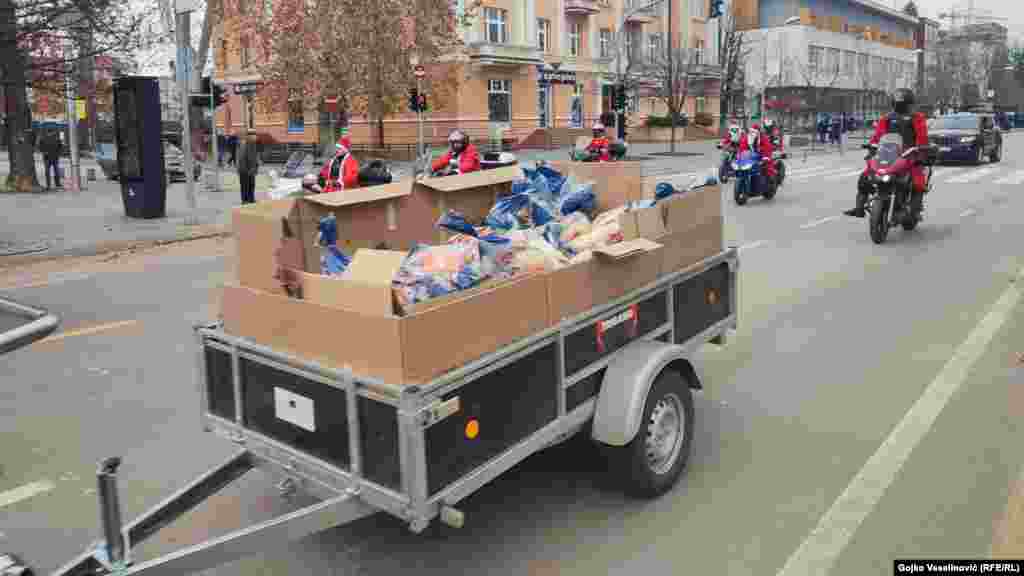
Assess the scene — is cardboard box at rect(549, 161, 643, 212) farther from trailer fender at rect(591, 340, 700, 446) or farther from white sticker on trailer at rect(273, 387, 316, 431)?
white sticker on trailer at rect(273, 387, 316, 431)

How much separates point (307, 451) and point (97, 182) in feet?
91.0

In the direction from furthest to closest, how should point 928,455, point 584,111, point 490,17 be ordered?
point 584,111, point 490,17, point 928,455

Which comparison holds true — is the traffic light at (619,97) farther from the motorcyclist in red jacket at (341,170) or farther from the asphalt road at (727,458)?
the asphalt road at (727,458)

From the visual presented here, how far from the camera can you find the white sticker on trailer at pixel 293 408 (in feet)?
10.8

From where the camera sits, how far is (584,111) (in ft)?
171

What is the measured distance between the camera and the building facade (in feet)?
223

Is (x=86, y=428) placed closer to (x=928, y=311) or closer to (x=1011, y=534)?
(x=1011, y=534)

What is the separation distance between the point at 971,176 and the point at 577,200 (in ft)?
70.3

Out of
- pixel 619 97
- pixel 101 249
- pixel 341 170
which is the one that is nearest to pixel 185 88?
pixel 101 249

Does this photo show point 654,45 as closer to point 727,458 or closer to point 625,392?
point 727,458

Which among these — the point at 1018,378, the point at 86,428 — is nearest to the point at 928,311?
the point at 1018,378

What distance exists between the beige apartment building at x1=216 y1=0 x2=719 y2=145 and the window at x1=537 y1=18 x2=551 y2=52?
0.06 m

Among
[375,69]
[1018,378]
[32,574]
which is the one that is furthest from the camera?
[375,69]

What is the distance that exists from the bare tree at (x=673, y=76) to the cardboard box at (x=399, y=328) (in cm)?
3978
